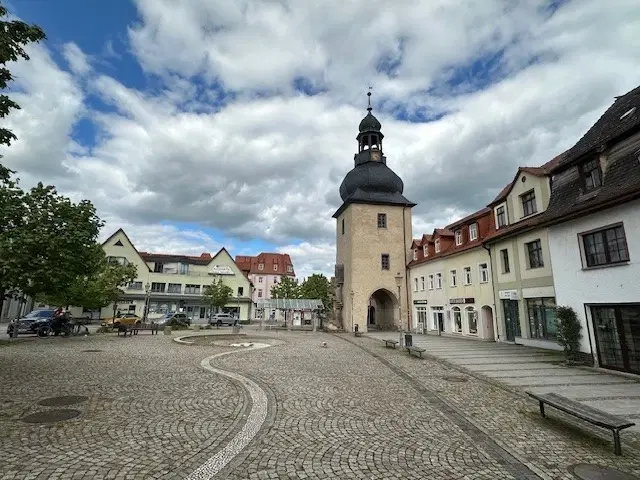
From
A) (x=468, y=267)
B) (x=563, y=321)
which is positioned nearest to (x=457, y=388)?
(x=563, y=321)

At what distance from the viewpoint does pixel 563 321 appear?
14.6m

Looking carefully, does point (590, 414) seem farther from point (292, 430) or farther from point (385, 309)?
point (385, 309)

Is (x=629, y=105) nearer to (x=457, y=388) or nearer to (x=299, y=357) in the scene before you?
(x=457, y=388)

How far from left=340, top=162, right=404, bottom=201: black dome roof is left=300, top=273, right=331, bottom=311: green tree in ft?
84.9

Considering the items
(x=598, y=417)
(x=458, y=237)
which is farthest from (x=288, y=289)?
(x=598, y=417)

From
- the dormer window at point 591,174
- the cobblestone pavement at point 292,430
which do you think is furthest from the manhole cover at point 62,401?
the dormer window at point 591,174

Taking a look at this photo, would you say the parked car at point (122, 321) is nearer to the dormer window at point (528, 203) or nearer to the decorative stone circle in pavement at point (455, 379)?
the decorative stone circle in pavement at point (455, 379)

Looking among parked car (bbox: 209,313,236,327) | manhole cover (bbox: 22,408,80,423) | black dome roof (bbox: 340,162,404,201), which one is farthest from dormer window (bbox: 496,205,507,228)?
parked car (bbox: 209,313,236,327)

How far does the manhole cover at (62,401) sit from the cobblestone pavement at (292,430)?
281mm

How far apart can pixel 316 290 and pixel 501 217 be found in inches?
1796

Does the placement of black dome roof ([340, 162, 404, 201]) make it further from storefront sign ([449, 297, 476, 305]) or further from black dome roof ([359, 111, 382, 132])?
storefront sign ([449, 297, 476, 305])

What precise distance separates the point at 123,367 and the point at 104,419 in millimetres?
6572

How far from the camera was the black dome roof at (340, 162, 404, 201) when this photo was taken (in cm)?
4144

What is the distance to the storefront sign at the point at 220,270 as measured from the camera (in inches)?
2249
